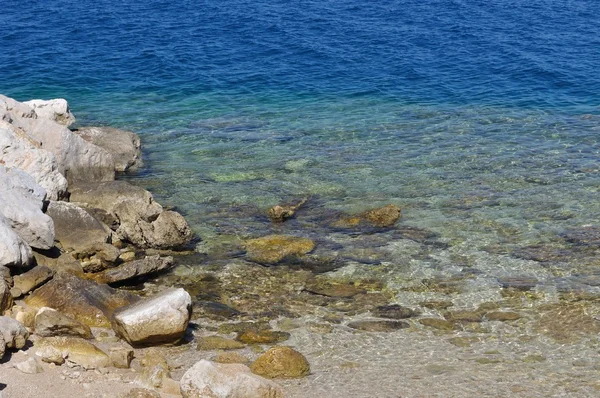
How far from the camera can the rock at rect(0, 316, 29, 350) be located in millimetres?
13030

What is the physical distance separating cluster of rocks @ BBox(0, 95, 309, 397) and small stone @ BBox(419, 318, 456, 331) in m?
3.01

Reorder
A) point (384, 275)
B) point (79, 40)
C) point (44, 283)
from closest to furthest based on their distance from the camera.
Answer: point (44, 283) → point (384, 275) → point (79, 40)

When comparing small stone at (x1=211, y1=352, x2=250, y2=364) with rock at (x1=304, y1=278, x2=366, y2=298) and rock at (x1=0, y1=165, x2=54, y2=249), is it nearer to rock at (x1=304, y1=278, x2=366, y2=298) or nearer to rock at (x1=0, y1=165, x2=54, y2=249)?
rock at (x1=304, y1=278, x2=366, y2=298)

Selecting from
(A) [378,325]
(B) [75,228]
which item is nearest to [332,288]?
(A) [378,325]

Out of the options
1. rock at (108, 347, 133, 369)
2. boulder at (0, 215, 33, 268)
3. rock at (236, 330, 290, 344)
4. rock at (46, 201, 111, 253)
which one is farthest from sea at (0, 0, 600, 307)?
rock at (108, 347, 133, 369)

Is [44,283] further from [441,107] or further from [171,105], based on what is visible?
[441,107]

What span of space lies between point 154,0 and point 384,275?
115ft

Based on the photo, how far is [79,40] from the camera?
42.0 m

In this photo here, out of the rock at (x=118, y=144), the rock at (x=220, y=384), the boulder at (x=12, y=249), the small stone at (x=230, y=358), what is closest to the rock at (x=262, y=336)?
the small stone at (x=230, y=358)

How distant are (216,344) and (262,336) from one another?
88 cm

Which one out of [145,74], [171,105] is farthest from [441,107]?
[145,74]

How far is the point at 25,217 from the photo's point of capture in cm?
1666

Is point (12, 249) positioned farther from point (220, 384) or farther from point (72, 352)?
point (220, 384)

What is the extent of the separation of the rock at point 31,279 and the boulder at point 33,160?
12.7 feet
